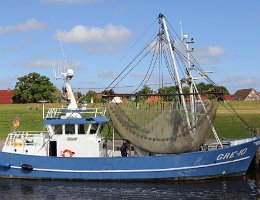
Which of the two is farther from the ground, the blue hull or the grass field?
the grass field

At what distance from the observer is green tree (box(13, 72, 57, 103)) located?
101 metres

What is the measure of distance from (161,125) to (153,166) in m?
2.26

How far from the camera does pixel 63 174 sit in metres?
26.6

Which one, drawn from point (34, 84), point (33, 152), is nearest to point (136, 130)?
point (33, 152)

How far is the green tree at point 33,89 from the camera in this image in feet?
330

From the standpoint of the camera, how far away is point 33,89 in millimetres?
101938

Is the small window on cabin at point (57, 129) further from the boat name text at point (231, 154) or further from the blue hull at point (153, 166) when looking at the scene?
the boat name text at point (231, 154)

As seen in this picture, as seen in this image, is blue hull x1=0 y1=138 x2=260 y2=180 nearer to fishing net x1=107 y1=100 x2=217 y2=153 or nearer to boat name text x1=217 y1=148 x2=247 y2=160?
boat name text x1=217 y1=148 x2=247 y2=160

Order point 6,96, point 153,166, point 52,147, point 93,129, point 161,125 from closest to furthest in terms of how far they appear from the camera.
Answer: point 153,166, point 161,125, point 93,129, point 52,147, point 6,96

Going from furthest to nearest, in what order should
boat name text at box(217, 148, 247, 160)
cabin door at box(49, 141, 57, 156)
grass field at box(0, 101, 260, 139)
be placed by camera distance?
1. grass field at box(0, 101, 260, 139)
2. cabin door at box(49, 141, 57, 156)
3. boat name text at box(217, 148, 247, 160)

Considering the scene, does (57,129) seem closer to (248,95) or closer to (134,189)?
(134,189)

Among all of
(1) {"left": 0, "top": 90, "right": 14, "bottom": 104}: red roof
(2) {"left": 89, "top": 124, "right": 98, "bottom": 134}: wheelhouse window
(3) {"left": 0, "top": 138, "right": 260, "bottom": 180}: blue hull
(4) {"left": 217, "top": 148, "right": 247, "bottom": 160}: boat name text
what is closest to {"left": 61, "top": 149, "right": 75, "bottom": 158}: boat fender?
(3) {"left": 0, "top": 138, "right": 260, "bottom": 180}: blue hull

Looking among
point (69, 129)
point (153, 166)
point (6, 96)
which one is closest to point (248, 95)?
point (6, 96)

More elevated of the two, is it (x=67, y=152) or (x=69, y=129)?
(x=69, y=129)
